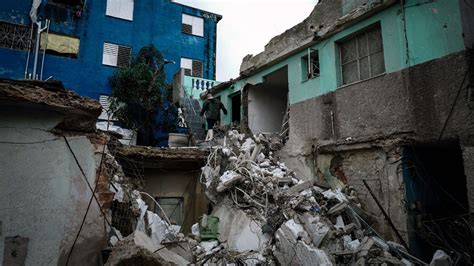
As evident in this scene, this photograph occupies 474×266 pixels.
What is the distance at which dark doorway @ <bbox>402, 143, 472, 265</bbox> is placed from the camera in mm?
5887

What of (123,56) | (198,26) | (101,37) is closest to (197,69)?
(198,26)

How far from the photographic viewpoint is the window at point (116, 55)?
16.5 metres

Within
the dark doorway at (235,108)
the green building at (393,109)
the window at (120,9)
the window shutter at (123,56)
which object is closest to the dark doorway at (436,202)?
the green building at (393,109)

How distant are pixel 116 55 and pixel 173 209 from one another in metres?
10.3

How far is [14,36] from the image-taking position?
14.6m

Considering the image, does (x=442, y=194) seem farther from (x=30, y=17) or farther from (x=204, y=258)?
(x=30, y=17)

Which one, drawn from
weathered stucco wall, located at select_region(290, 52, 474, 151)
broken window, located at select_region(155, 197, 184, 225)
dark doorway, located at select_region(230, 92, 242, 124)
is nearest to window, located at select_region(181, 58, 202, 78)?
dark doorway, located at select_region(230, 92, 242, 124)

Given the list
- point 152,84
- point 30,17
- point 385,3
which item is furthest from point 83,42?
point 385,3

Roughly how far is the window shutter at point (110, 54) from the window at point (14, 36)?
331 cm

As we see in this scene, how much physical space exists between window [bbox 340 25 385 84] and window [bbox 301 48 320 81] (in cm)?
83

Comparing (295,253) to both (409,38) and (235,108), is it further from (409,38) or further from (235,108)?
(235,108)

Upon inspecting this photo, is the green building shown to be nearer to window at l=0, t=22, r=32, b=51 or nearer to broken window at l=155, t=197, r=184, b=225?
broken window at l=155, t=197, r=184, b=225

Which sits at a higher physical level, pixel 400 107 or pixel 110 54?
pixel 110 54

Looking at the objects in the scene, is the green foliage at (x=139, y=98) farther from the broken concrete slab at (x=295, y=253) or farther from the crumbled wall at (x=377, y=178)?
the broken concrete slab at (x=295, y=253)
